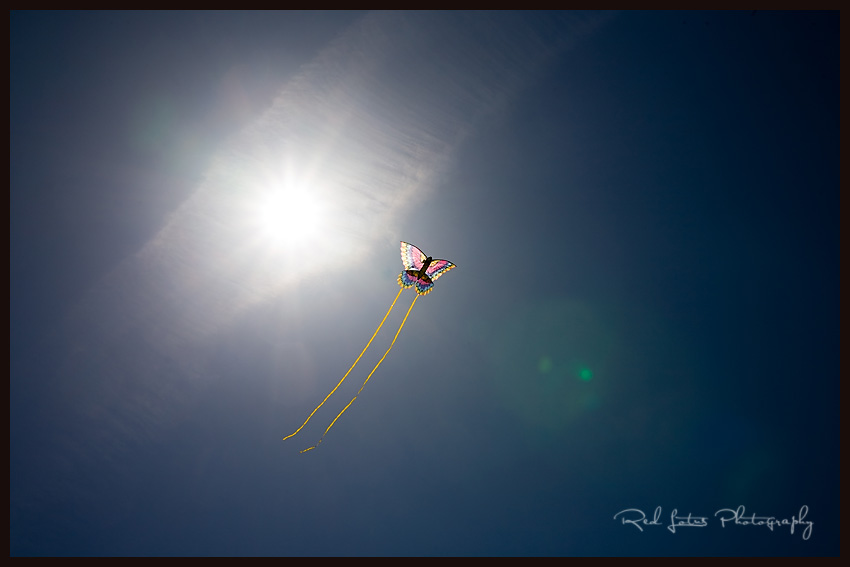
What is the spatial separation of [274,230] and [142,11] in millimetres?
3937

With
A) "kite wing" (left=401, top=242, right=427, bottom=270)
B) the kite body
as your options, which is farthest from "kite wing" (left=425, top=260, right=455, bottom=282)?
"kite wing" (left=401, top=242, right=427, bottom=270)

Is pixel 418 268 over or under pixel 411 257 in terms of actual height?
under

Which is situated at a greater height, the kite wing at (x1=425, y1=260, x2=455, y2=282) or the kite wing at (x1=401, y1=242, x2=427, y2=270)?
the kite wing at (x1=401, y1=242, x2=427, y2=270)

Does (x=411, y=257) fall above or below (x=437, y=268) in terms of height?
above

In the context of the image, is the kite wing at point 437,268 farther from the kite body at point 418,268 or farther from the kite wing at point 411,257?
the kite wing at point 411,257

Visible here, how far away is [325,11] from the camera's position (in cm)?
690

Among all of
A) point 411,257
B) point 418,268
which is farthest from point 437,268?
point 411,257

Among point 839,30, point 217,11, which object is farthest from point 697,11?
point 217,11

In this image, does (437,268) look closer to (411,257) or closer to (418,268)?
(418,268)

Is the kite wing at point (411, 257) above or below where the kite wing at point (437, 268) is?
above

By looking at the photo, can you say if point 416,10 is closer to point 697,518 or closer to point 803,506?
point 697,518

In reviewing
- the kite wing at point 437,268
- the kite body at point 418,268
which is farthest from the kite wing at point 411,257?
the kite wing at point 437,268

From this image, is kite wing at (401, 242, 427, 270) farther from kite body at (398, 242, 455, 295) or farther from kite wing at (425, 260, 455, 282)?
kite wing at (425, 260, 455, 282)

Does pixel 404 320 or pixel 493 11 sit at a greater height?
pixel 493 11
